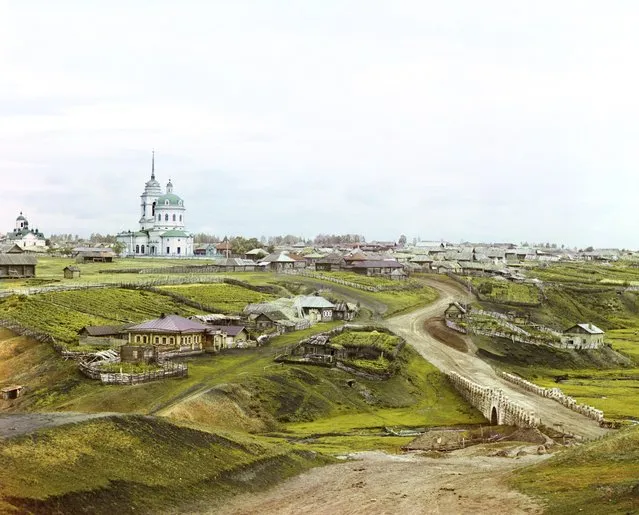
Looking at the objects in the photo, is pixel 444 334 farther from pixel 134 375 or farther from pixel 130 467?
pixel 130 467

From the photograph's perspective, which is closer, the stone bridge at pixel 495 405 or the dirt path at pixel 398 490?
the dirt path at pixel 398 490

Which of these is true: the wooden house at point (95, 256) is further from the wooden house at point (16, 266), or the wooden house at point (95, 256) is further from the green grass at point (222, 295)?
the green grass at point (222, 295)

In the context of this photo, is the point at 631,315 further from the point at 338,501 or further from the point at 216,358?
the point at 338,501

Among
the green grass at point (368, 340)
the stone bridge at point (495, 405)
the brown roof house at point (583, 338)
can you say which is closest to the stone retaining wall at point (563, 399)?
the stone bridge at point (495, 405)

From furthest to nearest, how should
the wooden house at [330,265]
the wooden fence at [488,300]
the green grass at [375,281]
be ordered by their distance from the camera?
the wooden house at [330,265]
the green grass at [375,281]
the wooden fence at [488,300]

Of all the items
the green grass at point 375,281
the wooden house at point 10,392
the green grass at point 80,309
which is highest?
the green grass at point 375,281

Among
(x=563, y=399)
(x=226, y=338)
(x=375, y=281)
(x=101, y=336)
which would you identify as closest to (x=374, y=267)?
(x=375, y=281)

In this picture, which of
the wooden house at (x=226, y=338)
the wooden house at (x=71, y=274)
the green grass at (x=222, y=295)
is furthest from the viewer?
the wooden house at (x=71, y=274)

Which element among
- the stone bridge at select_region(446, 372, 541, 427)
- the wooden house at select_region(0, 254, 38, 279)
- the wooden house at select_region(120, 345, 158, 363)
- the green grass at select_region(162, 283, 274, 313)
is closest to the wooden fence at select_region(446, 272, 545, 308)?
the green grass at select_region(162, 283, 274, 313)
